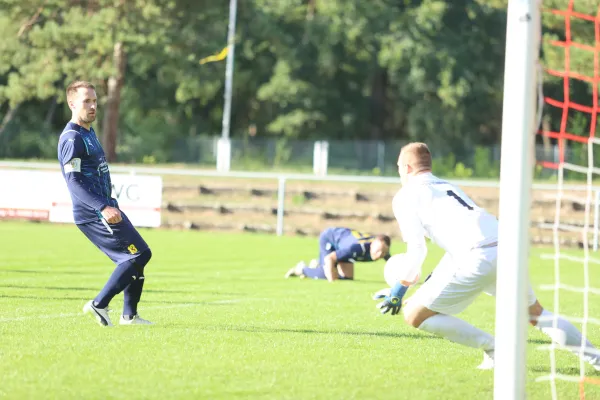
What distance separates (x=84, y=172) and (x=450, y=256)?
124 inches

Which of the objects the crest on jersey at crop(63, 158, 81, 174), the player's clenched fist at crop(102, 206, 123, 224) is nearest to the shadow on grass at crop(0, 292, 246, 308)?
the player's clenched fist at crop(102, 206, 123, 224)

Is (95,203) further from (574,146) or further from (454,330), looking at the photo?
(574,146)

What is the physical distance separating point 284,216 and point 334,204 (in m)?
1.46

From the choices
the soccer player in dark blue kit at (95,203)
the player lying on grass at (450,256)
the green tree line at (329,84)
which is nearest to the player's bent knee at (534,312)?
the player lying on grass at (450,256)

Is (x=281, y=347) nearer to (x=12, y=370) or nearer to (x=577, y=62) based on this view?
(x=12, y=370)

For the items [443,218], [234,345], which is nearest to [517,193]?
[443,218]

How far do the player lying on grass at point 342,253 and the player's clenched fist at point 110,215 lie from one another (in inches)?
226

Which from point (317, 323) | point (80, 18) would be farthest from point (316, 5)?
point (317, 323)

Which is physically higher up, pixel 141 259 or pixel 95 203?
pixel 95 203

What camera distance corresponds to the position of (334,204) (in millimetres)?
25875

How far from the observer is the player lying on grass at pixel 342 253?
13.3 metres

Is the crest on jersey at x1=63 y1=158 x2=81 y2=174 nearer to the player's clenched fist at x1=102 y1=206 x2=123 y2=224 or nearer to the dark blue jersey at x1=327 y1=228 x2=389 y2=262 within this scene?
the player's clenched fist at x1=102 y1=206 x2=123 y2=224

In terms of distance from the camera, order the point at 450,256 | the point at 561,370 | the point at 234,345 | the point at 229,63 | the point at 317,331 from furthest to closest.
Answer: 1. the point at 229,63
2. the point at 317,331
3. the point at 234,345
4. the point at 561,370
5. the point at 450,256

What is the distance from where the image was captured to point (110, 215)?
7938 millimetres
